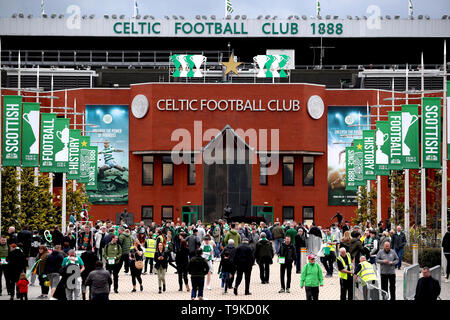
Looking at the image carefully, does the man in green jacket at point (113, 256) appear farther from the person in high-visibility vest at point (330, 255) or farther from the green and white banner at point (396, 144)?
the green and white banner at point (396, 144)

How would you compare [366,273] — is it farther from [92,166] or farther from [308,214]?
[308,214]

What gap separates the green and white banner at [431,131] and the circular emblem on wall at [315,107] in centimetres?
3583

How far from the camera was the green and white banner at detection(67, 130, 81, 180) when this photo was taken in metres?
48.8

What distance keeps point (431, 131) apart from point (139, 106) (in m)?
39.0

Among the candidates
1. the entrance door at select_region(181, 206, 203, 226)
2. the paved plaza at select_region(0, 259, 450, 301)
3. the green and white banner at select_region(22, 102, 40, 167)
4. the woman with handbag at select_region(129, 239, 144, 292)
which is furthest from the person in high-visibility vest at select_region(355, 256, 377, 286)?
the entrance door at select_region(181, 206, 203, 226)

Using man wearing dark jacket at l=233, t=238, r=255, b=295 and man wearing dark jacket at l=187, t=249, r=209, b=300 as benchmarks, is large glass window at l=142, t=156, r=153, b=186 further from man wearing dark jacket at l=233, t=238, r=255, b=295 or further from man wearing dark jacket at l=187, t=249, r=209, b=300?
man wearing dark jacket at l=187, t=249, r=209, b=300

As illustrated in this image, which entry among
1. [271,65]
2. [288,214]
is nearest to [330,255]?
[288,214]

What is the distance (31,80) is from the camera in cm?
8006

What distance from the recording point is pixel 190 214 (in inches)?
2781

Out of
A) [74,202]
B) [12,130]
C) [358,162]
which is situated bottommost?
[74,202]

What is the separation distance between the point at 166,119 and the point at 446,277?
132 ft

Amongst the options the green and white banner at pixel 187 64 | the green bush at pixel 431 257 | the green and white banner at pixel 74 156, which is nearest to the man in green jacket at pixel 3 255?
the green bush at pixel 431 257

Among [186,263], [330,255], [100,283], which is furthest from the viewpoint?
[330,255]

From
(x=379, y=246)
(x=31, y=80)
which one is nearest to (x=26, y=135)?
(x=379, y=246)
